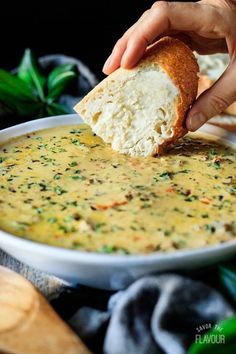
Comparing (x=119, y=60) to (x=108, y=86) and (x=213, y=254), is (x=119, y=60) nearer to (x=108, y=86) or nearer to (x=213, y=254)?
(x=108, y=86)

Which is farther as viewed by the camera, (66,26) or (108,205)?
(66,26)

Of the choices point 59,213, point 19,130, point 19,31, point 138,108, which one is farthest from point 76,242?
point 19,31

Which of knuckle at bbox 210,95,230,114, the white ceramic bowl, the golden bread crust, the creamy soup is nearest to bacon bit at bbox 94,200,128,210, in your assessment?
the creamy soup

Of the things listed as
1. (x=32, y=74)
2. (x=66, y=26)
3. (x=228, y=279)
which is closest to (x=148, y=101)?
(x=228, y=279)

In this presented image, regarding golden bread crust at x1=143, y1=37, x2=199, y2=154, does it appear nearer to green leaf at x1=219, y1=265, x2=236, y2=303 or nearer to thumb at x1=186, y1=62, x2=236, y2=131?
thumb at x1=186, y1=62, x2=236, y2=131

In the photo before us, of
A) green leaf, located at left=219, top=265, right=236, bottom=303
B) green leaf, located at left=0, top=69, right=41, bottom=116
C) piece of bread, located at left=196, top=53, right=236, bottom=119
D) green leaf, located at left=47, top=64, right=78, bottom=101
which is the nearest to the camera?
green leaf, located at left=219, top=265, right=236, bottom=303

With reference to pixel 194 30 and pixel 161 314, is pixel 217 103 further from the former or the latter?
pixel 161 314
